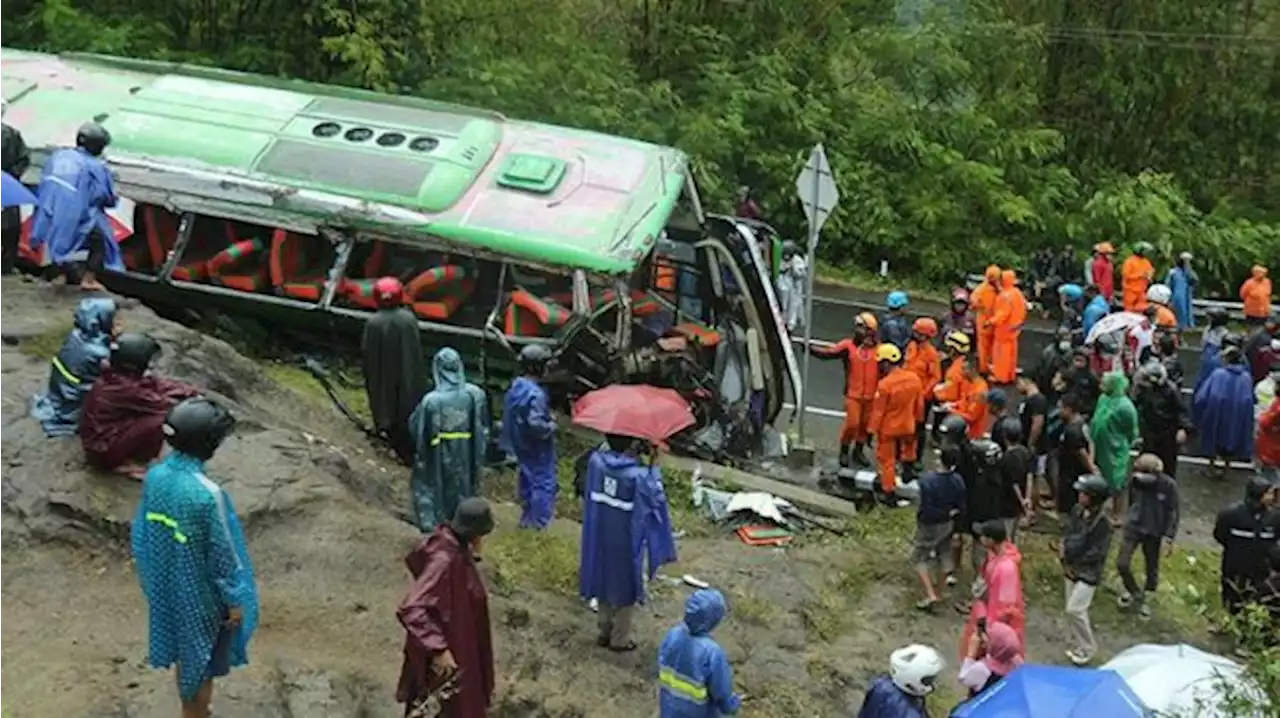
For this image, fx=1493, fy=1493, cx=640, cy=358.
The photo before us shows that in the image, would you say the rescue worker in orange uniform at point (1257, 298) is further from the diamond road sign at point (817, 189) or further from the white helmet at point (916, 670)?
the white helmet at point (916, 670)

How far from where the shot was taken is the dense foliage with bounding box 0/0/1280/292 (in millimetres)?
20078

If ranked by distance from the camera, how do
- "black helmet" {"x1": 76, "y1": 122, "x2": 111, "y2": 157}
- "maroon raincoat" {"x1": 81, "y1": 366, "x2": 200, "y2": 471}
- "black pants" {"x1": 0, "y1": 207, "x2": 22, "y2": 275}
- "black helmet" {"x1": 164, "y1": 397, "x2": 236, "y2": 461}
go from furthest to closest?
"black pants" {"x1": 0, "y1": 207, "x2": 22, "y2": 275} → "black helmet" {"x1": 76, "y1": 122, "x2": 111, "y2": 157} → "maroon raincoat" {"x1": 81, "y1": 366, "x2": 200, "y2": 471} → "black helmet" {"x1": 164, "y1": 397, "x2": 236, "y2": 461}

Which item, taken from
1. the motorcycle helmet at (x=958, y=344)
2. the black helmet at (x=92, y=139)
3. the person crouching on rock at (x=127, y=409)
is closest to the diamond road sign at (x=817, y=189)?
the motorcycle helmet at (x=958, y=344)

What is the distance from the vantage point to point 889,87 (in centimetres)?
2336

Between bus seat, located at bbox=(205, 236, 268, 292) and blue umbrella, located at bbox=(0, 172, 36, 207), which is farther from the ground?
blue umbrella, located at bbox=(0, 172, 36, 207)

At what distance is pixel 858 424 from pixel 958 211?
9.69m

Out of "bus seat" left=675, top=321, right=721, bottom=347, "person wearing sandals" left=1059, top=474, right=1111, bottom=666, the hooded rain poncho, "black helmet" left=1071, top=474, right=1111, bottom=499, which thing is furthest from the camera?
"bus seat" left=675, top=321, right=721, bottom=347

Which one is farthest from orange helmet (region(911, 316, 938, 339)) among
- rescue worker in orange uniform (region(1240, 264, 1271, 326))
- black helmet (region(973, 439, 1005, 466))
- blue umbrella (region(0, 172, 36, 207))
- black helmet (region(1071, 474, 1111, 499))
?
blue umbrella (region(0, 172, 36, 207))

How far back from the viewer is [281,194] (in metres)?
12.0

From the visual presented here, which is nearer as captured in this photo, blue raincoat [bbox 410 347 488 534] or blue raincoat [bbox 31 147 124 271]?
blue raincoat [bbox 410 347 488 534]

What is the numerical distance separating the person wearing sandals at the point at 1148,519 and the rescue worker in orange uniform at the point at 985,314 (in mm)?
4366

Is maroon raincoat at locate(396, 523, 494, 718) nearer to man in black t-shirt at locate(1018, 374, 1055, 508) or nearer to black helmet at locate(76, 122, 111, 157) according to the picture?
black helmet at locate(76, 122, 111, 157)

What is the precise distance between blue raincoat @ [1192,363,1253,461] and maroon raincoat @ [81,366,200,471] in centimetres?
890

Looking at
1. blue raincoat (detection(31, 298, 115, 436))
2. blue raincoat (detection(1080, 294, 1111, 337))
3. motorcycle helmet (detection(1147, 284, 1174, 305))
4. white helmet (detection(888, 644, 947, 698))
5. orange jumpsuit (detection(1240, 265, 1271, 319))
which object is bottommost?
orange jumpsuit (detection(1240, 265, 1271, 319))
